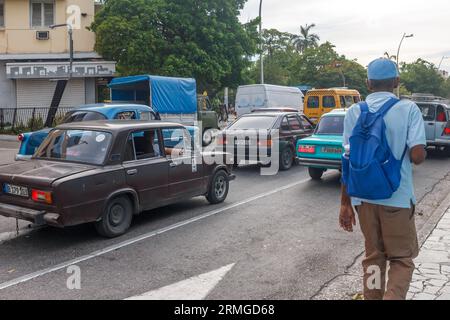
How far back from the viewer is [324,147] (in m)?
9.98

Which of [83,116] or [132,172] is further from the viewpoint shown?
[83,116]

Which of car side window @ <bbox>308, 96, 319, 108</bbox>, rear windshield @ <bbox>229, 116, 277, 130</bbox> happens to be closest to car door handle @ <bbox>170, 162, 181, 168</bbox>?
rear windshield @ <bbox>229, 116, 277, 130</bbox>

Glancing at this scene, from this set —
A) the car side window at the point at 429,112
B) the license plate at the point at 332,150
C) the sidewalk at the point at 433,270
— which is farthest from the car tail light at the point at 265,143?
the car side window at the point at 429,112

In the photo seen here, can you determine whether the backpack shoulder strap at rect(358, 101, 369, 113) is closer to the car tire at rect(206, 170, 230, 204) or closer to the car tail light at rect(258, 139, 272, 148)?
the car tire at rect(206, 170, 230, 204)

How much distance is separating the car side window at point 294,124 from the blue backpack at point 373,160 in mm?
9238

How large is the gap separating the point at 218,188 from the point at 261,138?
11.8ft

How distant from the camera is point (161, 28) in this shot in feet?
80.3

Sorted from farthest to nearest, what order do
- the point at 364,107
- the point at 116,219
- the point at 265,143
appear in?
the point at 265,143 → the point at 116,219 → the point at 364,107

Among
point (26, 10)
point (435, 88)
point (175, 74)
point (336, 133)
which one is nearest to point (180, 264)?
point (336, 133)

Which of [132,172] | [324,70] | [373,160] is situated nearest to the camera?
[373,160]

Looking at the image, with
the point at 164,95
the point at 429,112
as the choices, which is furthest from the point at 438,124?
the point at 164,95

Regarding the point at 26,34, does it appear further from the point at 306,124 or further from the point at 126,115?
the point at 306,124

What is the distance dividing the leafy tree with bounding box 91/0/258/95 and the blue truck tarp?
5.90 meters
